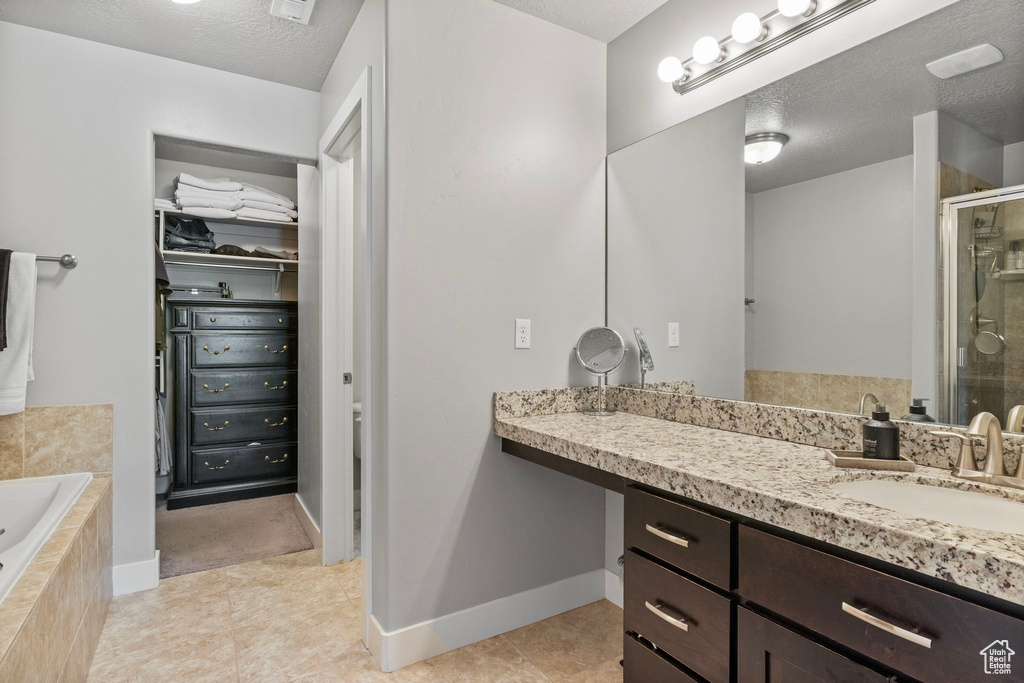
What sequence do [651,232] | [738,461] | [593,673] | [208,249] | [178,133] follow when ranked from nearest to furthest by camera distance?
[738,461], [593,673], [651,232], [178,133], [208,249]

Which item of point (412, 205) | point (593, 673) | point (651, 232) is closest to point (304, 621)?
point (593, 673)

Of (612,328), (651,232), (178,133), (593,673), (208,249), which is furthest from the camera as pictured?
(208,249)

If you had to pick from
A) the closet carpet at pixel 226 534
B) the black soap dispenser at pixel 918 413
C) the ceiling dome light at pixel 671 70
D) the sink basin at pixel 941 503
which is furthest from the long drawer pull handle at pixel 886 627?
the closet carpet at pixel 226 534

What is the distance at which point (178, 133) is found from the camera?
248 centimetres

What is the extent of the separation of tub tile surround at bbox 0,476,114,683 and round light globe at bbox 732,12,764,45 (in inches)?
91.5

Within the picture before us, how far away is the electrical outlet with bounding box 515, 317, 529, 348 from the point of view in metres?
2.08

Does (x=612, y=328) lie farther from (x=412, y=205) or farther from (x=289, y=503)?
(x=289, y=503)

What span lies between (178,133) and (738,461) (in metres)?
2.64

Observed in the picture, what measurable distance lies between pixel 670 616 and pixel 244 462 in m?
3.13

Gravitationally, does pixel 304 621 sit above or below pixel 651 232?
below

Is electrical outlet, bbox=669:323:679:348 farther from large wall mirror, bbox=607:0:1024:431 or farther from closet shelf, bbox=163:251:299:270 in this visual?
closet shelf, bbox=163:251:299:270

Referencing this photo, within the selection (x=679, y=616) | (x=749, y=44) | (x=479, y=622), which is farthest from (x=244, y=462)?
(x=749, y=44)

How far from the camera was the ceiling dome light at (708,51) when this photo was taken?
1.79m

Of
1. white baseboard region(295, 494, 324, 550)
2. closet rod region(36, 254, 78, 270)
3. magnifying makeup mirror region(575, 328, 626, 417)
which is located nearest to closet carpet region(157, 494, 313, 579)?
white baseboard region(295, 494, 324, 550)
